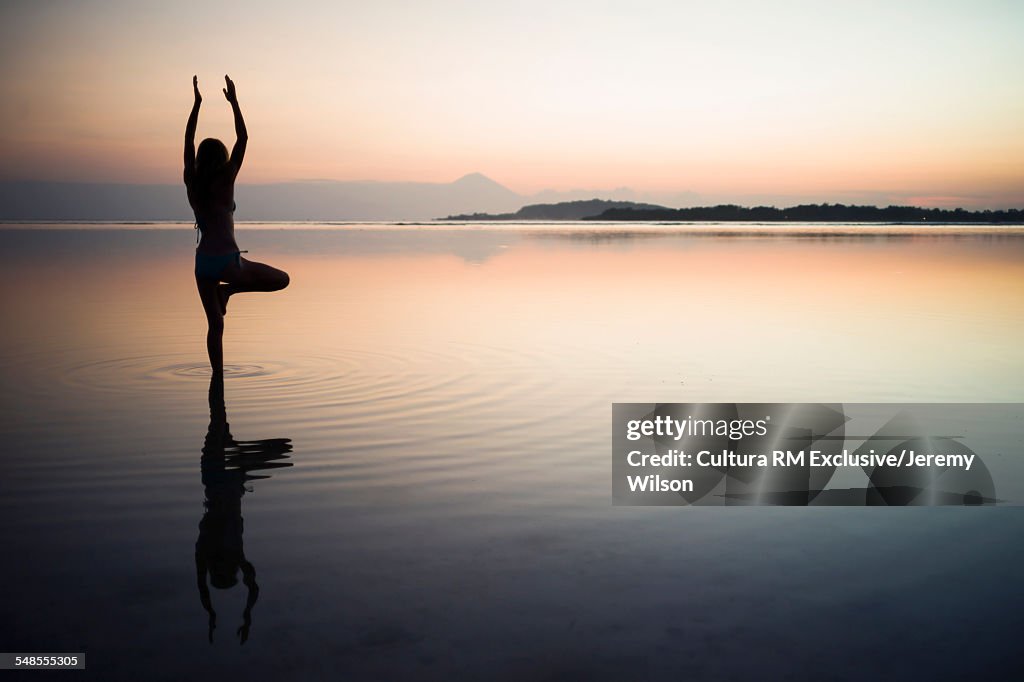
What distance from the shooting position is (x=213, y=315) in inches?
438

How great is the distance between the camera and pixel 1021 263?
125 ft

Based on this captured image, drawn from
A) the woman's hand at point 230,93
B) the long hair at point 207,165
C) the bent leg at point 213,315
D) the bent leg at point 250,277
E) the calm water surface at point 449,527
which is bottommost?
the calm water surface at point 449,527

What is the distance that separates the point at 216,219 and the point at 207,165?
0.64m

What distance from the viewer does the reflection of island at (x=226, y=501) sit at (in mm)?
5090

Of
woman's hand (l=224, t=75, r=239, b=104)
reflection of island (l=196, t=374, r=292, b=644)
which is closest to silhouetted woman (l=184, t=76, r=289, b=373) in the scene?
woman's hand (l=224, t=75, r=239, b=104)

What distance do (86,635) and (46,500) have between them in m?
2.56

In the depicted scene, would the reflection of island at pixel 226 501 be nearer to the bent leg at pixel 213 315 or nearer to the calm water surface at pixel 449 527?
the calm water surface at pixel 449 527

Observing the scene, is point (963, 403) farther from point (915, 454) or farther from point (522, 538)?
point (522, 538)

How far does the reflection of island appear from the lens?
5.09m

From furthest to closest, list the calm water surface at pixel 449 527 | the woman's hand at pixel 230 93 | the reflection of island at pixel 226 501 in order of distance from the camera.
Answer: the woman's hand at pixel 230 93
the reflection of island at pixel 226 501
the calm water surface at pixel 449 527

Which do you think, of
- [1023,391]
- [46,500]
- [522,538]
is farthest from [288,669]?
[1023,391]

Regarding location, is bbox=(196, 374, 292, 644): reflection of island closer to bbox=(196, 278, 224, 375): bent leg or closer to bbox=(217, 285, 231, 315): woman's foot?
bbox=(196, 278, 224, 375): bent leg

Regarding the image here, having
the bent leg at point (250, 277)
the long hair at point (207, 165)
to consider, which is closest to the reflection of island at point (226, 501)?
the bent leg at point (250, 277)

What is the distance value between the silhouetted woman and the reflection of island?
1635mm
